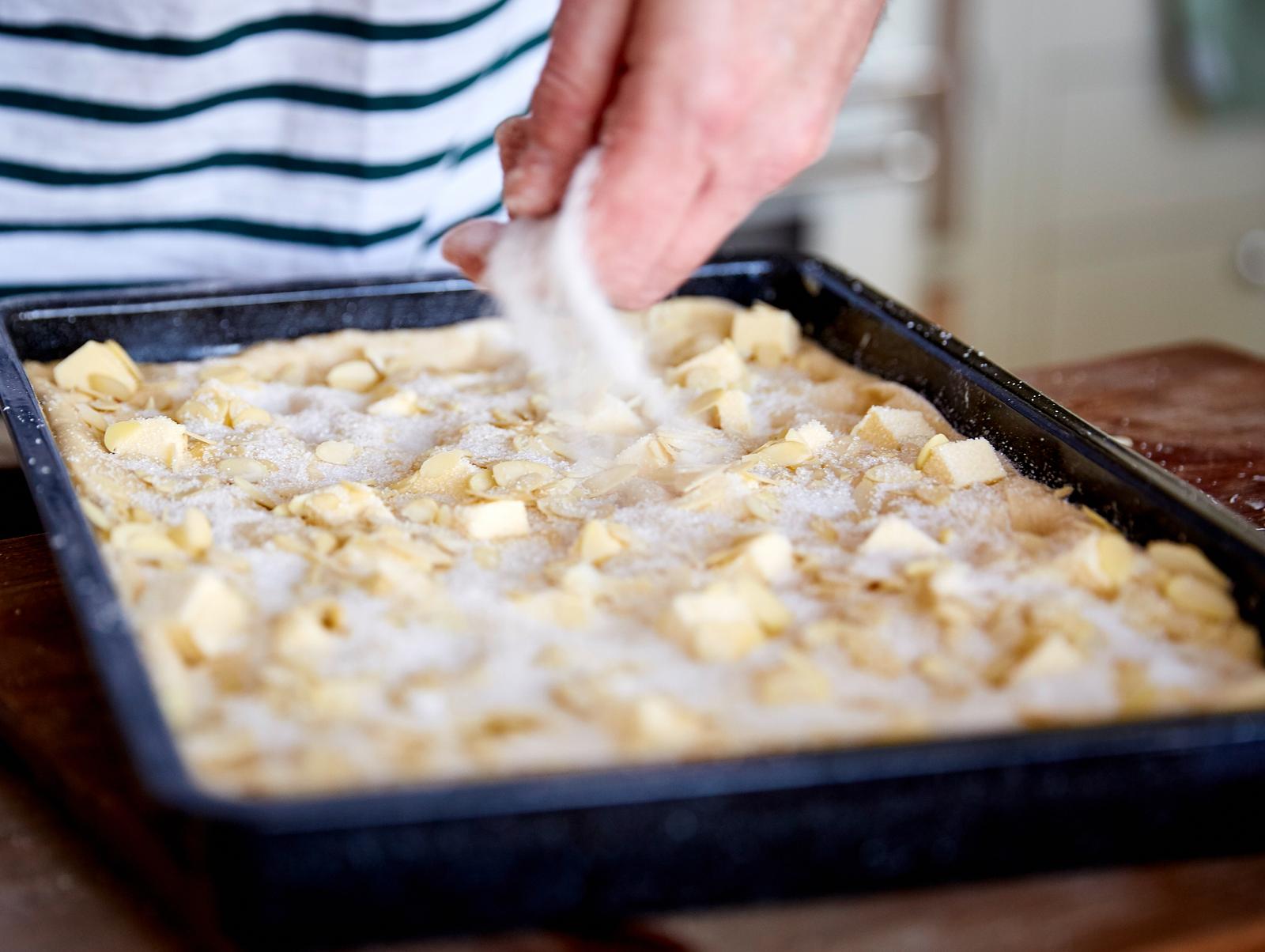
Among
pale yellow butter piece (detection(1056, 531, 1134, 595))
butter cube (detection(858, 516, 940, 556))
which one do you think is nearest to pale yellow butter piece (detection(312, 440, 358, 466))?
butter cube (detection(858, 516, 940, 556))

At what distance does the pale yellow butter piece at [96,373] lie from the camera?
987 mm

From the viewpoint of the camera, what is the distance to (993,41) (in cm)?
264

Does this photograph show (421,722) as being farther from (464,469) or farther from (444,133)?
(444,133)

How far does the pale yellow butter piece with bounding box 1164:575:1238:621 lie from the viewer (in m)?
0.69

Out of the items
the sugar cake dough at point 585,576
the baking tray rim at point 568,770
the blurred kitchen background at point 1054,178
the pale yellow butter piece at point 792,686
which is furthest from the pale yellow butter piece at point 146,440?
the blurred kitchen background at point 1054,178

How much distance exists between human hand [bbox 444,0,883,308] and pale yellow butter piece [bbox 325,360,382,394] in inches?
10.9

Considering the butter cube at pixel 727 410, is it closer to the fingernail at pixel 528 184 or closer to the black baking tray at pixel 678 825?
the fingernail at pixel 528 184

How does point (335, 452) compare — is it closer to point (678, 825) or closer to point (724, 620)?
point (724, 620)

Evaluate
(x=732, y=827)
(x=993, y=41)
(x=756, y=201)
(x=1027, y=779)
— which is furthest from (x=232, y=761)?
(x=993, y=41)

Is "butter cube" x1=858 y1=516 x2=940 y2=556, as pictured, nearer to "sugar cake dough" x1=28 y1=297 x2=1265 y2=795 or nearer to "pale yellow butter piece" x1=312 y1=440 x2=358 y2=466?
"sugar cake dough" x1=28 y1=297 x2=1265 y2=795

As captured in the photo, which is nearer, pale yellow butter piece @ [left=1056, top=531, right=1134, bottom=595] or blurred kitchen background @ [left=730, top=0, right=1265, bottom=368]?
pale yellow butter piece @ [left=1056, top=531, right=1134, bottom=595]

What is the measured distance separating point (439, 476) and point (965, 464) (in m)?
0.32

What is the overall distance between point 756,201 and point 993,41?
2040 millimetres

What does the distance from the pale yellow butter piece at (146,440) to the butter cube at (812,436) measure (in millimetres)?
388
